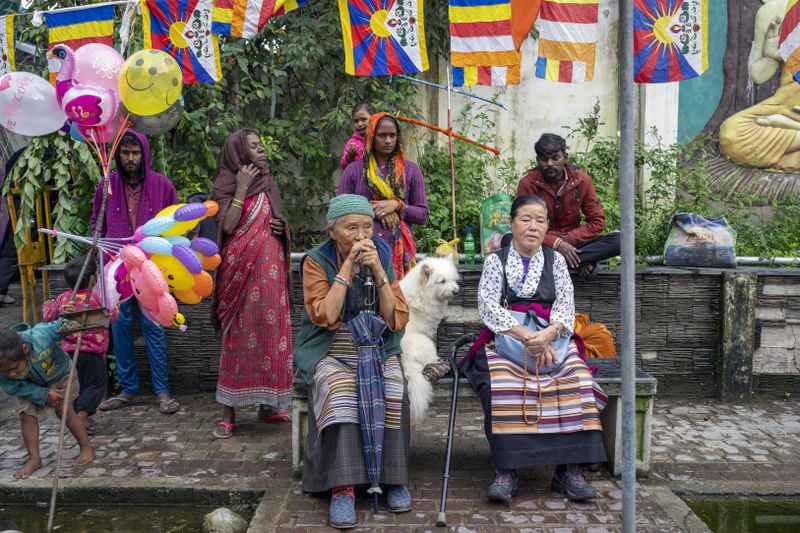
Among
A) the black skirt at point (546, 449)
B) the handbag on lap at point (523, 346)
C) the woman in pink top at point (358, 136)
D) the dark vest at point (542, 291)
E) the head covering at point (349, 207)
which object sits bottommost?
the black skirt at point (546, 449)

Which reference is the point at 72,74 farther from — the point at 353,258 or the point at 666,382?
the point at 666,382

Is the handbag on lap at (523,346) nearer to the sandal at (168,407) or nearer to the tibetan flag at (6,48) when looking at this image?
→ the sandal at (168,407)

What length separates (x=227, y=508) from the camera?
412cm

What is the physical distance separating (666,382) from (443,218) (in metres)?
2.69

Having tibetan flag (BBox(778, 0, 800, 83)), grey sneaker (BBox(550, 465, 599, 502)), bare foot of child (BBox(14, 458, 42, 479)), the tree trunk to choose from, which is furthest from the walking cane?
the tree trunk

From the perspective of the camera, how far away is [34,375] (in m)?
4.29

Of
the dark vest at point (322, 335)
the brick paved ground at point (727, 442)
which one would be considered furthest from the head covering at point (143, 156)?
the brick paved ground at point (727, 442)

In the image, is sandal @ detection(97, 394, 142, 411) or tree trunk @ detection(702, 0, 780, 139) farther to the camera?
tree trunk @ detection(702, 0, 780, 139)

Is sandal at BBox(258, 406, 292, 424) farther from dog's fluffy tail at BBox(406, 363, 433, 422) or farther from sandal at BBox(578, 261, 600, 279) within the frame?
sandal at BBox(578, 261, 600, 279)

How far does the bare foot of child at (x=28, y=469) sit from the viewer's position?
439 cm

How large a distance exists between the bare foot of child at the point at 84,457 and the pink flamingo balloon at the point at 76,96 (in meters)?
2.06

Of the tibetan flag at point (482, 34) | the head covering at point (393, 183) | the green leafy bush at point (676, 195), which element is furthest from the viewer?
the green leafy bush at point (676, 195)

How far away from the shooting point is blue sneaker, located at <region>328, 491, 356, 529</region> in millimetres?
3742

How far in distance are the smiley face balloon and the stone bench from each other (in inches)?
76.4
